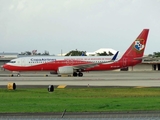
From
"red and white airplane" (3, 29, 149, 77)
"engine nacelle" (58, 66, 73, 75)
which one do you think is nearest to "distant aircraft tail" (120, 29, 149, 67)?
"red and white airplane" (3, 29, 149, 77)

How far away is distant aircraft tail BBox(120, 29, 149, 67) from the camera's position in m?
75.1

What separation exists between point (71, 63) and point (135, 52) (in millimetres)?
10718

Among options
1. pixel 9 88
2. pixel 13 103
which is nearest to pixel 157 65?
pixel 9 88

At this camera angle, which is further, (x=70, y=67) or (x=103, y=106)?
(x=70, y=67)

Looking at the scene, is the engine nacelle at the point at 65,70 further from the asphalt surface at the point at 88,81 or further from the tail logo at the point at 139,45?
the tail logo at the point at 139,45

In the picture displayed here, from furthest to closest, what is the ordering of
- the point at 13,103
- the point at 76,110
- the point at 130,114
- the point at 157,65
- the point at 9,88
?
the point at 157,65, the point at 9,88, the point at 13,103, the point at 76,110, the point at 130,114

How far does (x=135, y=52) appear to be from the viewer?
7556cm

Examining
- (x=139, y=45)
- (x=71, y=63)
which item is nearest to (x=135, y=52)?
(x=139, y=45)

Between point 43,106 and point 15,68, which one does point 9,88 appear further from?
point 15,68

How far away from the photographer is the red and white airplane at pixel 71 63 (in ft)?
239

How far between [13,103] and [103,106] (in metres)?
5.45

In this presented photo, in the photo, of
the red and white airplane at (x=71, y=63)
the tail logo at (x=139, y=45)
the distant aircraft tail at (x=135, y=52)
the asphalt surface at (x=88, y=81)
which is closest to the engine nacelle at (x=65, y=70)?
the red and white airplane at (x=71, y=63)

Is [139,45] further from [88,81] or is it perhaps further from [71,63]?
[88,81]

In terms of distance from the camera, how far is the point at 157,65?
119125 millimetres
